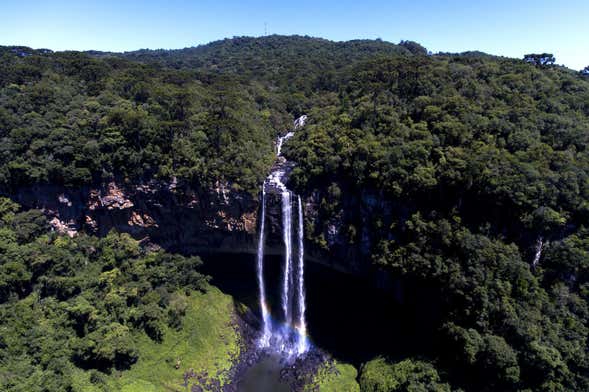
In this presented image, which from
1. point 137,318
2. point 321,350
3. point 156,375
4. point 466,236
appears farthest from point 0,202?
point 466,236

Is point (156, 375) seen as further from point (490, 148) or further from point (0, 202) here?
point (490, 148)

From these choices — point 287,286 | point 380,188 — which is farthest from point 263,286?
point 380,188

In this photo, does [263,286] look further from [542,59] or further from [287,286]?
[542,59]

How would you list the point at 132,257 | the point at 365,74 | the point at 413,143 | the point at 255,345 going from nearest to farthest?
the point at 413,143 → the point at 255,345 → the point at 132,257 → the point at 365,74

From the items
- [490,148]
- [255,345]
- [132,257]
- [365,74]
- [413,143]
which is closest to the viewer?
[490,148]

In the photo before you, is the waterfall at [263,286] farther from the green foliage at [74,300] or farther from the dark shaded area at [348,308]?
the green foliage at [74,300]

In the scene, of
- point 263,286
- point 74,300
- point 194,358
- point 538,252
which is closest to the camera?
point 538,252

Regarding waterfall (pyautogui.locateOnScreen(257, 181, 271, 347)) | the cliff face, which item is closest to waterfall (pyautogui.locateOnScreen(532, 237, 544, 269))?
the cliff face
